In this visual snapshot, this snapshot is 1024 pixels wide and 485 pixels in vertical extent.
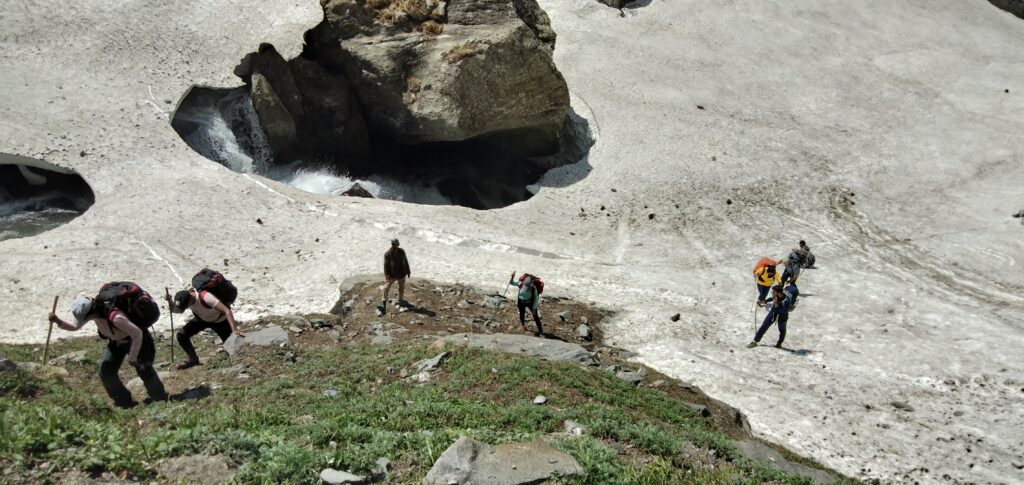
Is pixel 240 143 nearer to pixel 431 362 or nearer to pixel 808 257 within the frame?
pixel 431 362

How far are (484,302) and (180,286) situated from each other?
8.61 meters

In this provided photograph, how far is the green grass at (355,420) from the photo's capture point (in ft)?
28.5

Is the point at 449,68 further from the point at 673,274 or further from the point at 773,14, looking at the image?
the point at 773,14

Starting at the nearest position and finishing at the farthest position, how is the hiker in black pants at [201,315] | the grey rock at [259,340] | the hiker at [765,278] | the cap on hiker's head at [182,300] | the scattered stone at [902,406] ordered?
the cap on hiker's head at [182,300] → the hiker in black pants at [201,315] → the grey rock at [259,340] → the scattered stone at [902,406] → the hiker at [765,278]

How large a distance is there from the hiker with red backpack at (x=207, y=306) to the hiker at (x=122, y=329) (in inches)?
46.9

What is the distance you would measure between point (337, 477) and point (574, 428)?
4015 mm

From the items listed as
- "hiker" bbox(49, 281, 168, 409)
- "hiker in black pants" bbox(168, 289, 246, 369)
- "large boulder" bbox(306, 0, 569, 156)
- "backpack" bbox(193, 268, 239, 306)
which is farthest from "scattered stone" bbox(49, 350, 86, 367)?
"large boulder" bbox(306, 0, 569, 156)

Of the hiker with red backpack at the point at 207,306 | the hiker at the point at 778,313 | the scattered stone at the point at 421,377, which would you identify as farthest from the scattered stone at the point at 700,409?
the hiker with red backpack at the point at 207,306

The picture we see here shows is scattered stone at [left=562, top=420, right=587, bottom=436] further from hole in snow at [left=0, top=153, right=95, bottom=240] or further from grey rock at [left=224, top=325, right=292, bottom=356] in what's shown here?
hole in snow at [left=0, top=153, right=95, bottom=240]

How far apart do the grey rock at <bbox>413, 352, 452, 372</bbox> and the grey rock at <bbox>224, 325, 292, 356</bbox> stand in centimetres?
330

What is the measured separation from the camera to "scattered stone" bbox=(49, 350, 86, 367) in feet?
47.7

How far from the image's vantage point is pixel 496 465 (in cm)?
908

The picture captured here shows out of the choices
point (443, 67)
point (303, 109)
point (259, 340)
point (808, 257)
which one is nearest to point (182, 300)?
point (259, 340)

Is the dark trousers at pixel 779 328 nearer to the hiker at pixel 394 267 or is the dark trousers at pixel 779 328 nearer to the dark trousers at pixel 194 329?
the hiker at pixel 394 267
